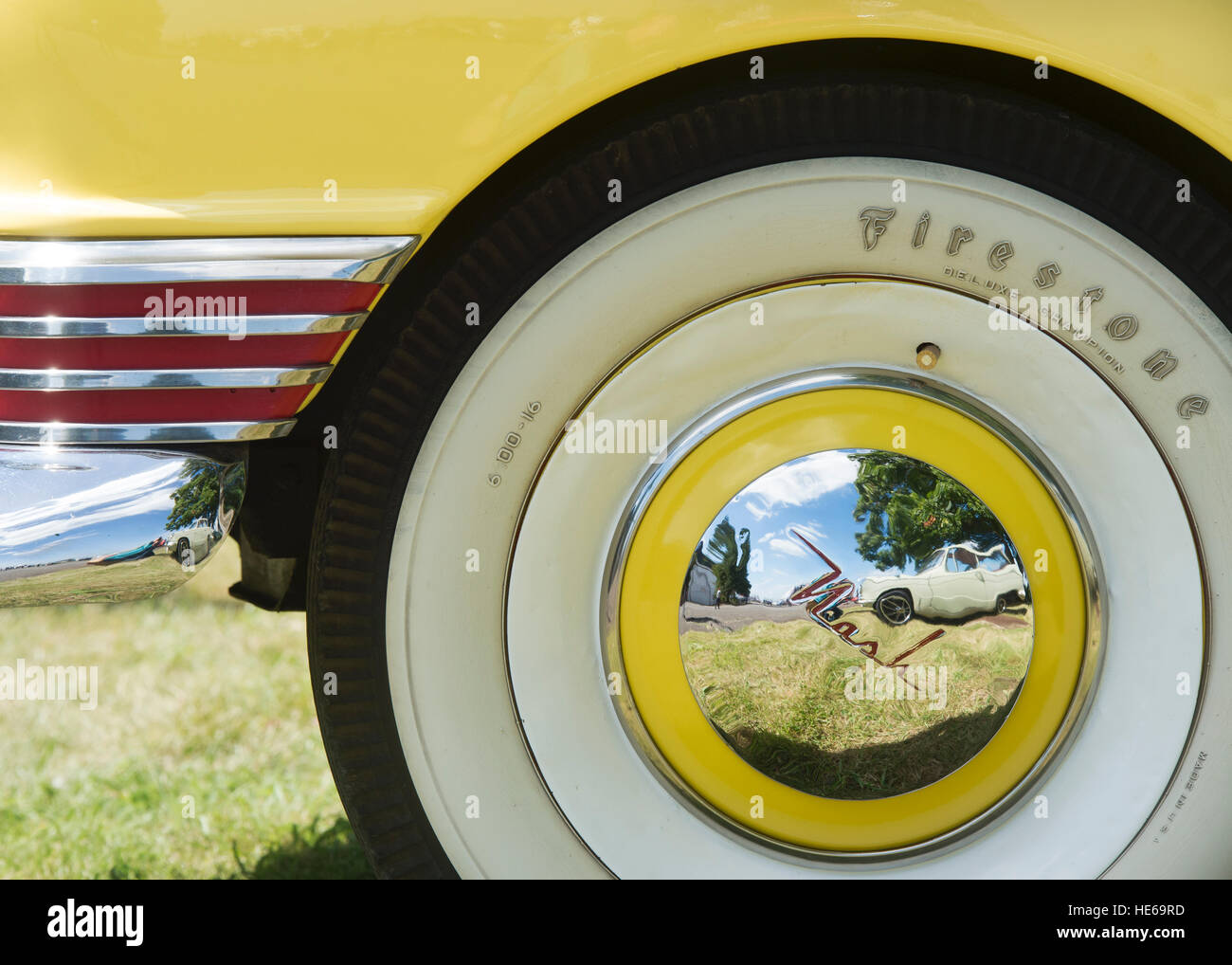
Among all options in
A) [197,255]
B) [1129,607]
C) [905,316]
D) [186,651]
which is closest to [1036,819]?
[1129,607]

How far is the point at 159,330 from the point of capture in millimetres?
896

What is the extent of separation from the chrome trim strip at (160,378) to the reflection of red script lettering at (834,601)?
52cm

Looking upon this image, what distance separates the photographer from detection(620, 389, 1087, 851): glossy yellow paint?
95 centimetres

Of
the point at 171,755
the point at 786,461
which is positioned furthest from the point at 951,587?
the point at 171,755

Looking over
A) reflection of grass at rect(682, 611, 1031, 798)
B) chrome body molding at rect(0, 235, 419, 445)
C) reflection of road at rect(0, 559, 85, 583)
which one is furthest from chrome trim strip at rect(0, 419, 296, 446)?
reflection of grass at rect(682, 611, 1031, 798)

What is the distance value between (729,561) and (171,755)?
130cm

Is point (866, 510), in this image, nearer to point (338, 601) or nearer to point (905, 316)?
point (905, 316)

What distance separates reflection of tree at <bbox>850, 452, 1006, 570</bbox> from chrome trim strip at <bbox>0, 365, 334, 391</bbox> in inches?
21.6

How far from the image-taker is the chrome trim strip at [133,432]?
36.0 inches

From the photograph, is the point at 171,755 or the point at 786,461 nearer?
the point at 786,461

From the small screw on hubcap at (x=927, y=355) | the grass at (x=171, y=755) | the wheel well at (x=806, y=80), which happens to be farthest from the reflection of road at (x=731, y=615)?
the grass at (x=171, y=755)

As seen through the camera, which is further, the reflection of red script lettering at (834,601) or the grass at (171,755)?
the grass at (171,755)

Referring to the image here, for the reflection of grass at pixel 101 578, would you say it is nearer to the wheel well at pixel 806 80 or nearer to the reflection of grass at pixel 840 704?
the wheel well at pixel 806 80

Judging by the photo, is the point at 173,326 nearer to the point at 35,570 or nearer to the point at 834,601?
the point at 35,570
